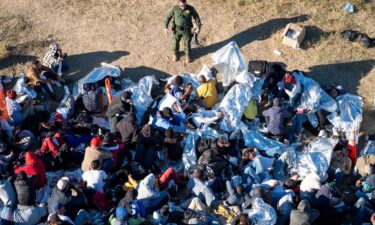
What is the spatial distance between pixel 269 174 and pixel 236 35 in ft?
15.4

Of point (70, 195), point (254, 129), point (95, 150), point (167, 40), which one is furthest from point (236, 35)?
point (70, 195)

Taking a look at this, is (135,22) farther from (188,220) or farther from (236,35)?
(188,220)

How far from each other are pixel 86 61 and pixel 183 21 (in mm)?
2720

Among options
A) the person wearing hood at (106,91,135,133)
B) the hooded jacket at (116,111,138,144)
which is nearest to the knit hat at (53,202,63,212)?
the hooded jacket at (116,111,138,144)

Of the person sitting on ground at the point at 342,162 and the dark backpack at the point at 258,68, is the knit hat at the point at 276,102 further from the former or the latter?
the person sitting on ground at the point at 342,162

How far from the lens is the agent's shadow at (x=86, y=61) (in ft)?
53.8

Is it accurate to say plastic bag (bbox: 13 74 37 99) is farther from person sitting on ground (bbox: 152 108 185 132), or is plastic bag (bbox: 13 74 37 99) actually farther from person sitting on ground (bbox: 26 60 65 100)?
person sitting on ground (bbox: 152 108 185 132)

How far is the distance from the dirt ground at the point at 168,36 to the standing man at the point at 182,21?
74 centimetres

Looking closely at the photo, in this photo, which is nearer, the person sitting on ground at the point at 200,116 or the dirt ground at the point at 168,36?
the person sitting on ground at the point at 200,116

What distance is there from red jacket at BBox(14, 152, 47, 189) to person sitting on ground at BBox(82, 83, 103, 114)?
2.23 metres

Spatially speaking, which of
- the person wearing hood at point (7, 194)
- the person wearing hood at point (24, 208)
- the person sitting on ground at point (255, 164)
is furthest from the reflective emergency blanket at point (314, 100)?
the person wearing hood at point (7, 194)

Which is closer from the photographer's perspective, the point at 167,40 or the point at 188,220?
the point at 188,220

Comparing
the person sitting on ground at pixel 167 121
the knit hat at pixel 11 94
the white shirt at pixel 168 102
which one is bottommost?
the person sitting on ground at pixel 167 121

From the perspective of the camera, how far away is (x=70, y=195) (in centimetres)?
1250
